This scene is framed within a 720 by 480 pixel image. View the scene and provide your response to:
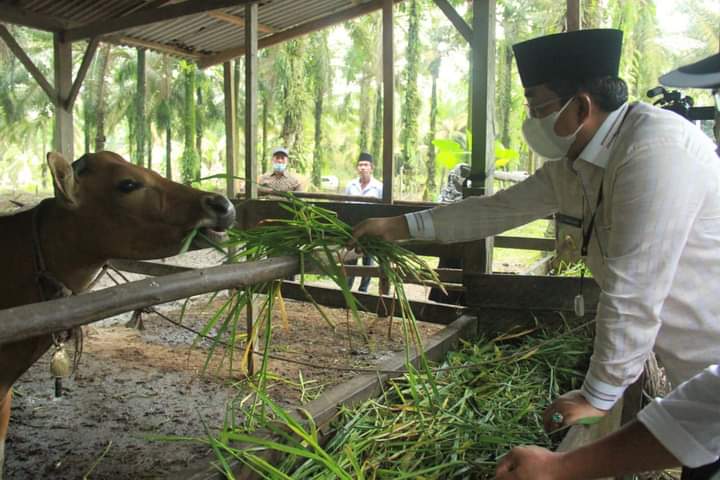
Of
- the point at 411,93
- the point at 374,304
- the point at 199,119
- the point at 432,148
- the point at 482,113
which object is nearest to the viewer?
the point at 482,113

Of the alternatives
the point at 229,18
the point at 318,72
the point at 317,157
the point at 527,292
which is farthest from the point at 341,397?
the point at 318,72

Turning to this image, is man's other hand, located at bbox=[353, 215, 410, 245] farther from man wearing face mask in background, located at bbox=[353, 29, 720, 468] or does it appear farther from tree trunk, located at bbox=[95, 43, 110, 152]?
tree trunk, located at bbox=[95, 43, 110, 152]

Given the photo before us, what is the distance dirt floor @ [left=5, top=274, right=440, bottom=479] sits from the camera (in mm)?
3420

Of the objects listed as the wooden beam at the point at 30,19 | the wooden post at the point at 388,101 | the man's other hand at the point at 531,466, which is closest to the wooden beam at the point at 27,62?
the wooden beam at the point at 30,19

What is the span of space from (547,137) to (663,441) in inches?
50.5

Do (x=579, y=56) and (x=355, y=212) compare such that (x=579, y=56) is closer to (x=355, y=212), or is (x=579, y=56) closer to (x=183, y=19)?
(x=355, y=212)

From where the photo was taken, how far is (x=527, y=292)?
367 centimetres

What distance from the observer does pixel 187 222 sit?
2.71 metres

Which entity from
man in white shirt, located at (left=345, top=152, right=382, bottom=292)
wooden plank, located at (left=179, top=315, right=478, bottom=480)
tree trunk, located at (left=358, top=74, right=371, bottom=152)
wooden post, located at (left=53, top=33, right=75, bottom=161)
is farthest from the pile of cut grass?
tree trunk, located at (left=358, top=74, right=371, bottom=152)

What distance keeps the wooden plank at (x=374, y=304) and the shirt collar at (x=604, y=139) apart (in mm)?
2019

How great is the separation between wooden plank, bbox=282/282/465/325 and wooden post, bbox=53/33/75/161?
3.64 m

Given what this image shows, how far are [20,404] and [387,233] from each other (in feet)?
10.8

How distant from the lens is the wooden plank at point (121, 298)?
121 centimetres

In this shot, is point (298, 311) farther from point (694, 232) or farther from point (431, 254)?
point (694, 232)
